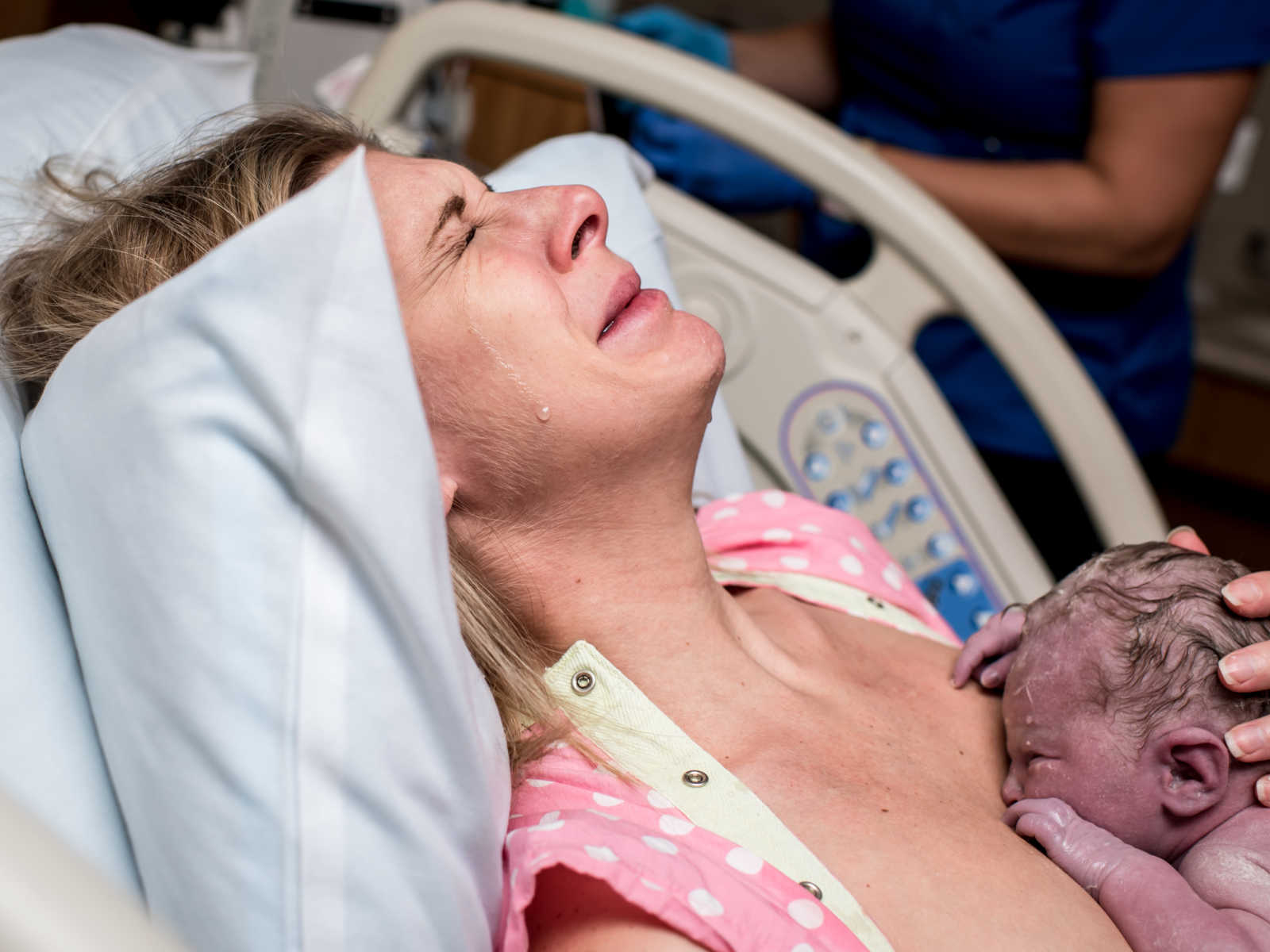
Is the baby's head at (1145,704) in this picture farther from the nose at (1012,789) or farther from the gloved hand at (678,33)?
the gloved hand at (678,33)

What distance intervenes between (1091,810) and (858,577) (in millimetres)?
339

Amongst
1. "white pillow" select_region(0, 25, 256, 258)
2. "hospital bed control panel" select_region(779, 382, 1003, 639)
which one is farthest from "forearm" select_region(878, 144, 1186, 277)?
"white pillow" select_region(0, 25, 256, 258)

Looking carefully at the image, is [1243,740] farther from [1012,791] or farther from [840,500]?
[840,500]

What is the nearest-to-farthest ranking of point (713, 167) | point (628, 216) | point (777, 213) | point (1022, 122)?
1. point (628, 216)
2. point (1022, 122)
3. point (713, 167)
4. point (777, 213)

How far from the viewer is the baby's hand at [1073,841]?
838 millimetres

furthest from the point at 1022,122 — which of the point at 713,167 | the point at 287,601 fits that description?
the point at 287,601

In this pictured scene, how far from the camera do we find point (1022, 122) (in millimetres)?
1496

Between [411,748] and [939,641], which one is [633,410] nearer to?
[411,748]

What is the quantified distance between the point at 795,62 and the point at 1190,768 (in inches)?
54.1

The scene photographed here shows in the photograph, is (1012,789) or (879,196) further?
(879,196)

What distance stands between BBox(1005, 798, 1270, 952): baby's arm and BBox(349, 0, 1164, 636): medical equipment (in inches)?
18.7

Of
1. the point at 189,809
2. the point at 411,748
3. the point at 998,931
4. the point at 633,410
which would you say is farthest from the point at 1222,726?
the point at 189,809

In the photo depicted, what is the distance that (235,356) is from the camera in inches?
25.0

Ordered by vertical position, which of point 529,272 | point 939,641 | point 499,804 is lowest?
point 939,641
